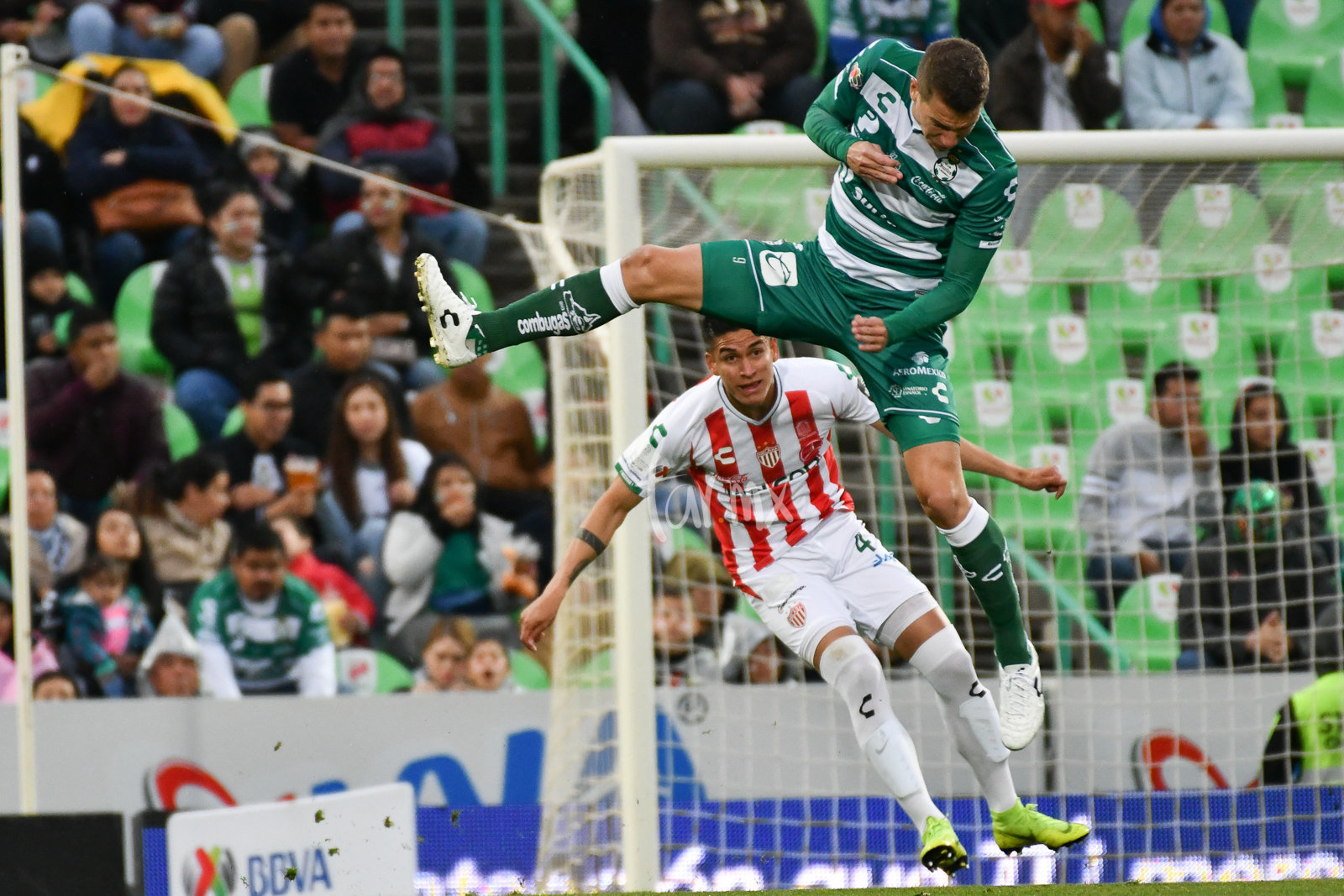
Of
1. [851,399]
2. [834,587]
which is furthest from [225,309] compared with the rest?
[834,587]

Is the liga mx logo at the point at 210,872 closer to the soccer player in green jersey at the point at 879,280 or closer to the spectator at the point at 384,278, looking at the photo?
the soccer player in green jersey at the point at 879,280

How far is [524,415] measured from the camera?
9.12 meters

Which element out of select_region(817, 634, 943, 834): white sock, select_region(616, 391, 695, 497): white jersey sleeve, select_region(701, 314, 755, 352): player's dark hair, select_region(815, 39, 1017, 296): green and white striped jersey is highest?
select_region(815, 39, 1017, 296): green and white striped jersey

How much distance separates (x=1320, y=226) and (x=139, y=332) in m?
5.96

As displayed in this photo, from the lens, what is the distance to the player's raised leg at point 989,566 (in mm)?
4910

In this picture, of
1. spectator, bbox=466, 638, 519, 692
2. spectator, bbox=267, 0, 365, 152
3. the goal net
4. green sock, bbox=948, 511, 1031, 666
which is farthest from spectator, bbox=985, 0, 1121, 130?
green sock, bbox=948, 511, 1031, 666

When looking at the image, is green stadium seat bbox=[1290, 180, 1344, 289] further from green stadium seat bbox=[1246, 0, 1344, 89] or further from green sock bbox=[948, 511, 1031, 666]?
green stadium seat bbox=[1246, 0, 1344, 89]

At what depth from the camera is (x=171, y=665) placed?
8.20m

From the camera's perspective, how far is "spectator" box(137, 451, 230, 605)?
8.45m

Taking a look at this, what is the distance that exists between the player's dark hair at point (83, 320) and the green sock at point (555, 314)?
460 centimetres

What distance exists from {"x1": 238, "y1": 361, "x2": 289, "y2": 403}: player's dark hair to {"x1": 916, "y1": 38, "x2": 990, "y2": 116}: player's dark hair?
514cm

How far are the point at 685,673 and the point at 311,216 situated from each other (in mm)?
3679

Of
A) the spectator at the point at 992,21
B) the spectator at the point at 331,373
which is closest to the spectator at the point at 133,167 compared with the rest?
the spectator at the point at 331,373


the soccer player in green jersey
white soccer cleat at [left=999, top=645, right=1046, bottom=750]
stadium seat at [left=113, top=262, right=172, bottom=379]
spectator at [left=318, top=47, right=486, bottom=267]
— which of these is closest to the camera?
the soccer player in green jersey
